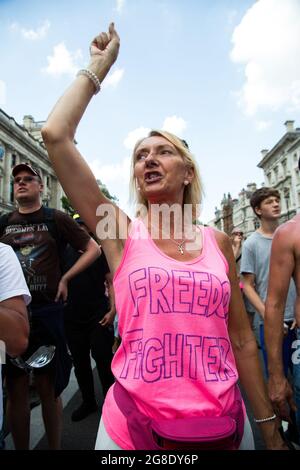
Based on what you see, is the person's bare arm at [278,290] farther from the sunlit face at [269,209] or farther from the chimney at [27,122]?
the chimney at [27,122]

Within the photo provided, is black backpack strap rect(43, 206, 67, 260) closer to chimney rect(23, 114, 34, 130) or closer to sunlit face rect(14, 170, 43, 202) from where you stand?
sunlit face rect(14, 170, 43, 202)

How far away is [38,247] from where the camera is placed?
97.4 inches

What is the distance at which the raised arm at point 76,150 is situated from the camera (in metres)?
1.16

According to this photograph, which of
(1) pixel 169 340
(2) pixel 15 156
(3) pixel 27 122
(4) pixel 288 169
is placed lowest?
(1) pixel 169 340

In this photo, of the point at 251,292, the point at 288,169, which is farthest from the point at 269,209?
the point at 288,169

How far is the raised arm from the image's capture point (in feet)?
3.81

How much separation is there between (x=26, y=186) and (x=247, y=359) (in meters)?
2.02

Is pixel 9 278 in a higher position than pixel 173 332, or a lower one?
higher

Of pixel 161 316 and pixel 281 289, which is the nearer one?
pixel 161 316

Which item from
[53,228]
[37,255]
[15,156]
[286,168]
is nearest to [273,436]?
[37,255]

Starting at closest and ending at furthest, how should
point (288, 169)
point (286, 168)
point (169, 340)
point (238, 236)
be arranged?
point (169, 340) → point (238, 236) → point (288, 169) → point (286, 168)

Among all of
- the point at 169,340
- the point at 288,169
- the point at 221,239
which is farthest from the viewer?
the point at 288,169

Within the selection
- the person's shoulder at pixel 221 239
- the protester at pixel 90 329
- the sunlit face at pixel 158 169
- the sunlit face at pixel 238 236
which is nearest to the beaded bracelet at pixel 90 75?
Result: the sunlit face at pixel 158 169

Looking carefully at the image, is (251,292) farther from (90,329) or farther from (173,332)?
(173,332)
